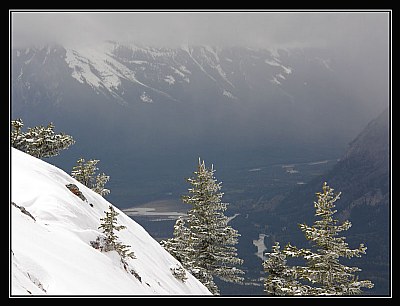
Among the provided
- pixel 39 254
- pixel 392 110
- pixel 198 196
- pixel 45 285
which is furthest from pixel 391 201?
pixel 198 196

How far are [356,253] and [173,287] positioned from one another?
19.8 ft

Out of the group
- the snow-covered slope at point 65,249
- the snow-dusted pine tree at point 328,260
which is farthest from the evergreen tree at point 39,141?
the snow-dusted pine tree at point 328,260

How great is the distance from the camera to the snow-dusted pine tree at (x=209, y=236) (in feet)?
83.6

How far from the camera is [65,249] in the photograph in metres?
11.0

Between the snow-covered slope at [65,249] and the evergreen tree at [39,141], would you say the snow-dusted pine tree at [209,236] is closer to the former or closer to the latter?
the snow-covered slope at [65,249]

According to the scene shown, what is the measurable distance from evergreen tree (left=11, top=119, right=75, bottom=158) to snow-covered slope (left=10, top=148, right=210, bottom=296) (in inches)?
301

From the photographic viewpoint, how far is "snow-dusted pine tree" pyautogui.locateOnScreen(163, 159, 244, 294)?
25.5 m

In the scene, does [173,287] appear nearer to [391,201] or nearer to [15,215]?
[15,215]

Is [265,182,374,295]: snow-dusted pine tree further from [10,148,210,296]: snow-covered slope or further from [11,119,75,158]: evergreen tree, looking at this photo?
[11,119,75,158]: evergreen tree

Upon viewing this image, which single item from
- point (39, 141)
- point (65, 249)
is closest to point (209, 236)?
point (39, 141)

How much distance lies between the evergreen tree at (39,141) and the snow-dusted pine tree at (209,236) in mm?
7848

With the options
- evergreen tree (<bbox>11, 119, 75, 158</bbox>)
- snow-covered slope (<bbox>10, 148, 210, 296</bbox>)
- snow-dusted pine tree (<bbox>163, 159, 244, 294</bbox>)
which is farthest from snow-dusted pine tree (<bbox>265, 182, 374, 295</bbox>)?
evergreen tree (<bbox>11, 119, 75, 158</bbox>)

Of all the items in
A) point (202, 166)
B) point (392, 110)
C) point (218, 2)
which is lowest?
point (392, 110)

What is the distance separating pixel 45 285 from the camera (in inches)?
322
